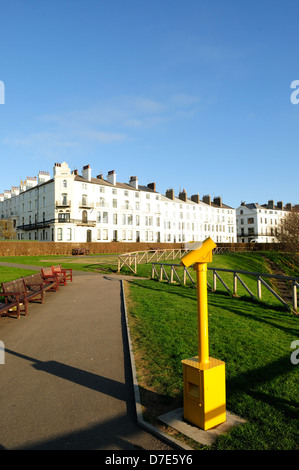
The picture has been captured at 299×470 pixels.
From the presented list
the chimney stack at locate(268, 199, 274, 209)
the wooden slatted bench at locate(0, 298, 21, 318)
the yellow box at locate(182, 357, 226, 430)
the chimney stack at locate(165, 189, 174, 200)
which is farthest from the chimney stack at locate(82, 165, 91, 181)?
the chimney stack at locate(268, 199, 274, 209)

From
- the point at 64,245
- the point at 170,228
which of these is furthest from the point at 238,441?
the point at 170,228

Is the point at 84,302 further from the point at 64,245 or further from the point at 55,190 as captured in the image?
the point at 55,190

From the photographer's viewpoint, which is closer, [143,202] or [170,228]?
[143,202]

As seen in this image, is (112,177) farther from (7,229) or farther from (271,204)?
(271,204)

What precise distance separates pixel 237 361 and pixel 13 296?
7214 mm

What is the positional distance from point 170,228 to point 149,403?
66619 millimetres

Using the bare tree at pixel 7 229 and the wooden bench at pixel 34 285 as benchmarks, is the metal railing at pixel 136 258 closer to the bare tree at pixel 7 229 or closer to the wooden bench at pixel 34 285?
the wooden bench at pixel 34 285

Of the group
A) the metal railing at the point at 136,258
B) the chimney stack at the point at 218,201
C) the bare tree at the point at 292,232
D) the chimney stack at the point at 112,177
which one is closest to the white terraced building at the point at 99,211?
the chimney stack at the point at 112,177

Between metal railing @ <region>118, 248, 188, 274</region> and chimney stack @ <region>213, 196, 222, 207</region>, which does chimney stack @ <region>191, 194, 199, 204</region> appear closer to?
chimney stack @ <region>213, 196, 222, 207</region>

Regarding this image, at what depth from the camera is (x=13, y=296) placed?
31.4ft

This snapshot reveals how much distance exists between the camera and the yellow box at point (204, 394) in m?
3.45

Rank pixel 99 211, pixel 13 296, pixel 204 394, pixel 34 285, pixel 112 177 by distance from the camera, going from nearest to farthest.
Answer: pixel 204 394, pixel 13 296, pixel 34 285, pixel 99 211, pixel 112 177

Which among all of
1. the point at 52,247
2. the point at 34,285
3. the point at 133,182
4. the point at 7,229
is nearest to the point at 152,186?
the point at 133,182

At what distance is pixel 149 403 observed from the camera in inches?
159
